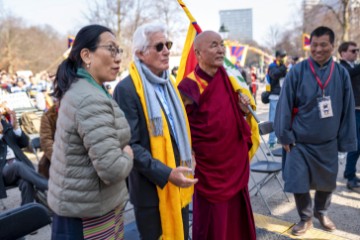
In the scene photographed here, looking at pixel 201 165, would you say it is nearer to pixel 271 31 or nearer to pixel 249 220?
pixel 249 220

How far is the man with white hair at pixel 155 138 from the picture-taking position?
1.98m

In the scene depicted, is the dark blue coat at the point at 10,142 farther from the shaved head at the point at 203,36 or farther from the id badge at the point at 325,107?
the id badge at the point at 325,107

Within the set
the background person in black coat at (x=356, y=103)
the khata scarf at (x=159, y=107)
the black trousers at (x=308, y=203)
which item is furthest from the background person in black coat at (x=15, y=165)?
the background person in black coat at (x=356, y=103)

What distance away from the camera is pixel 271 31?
5172 centimetres

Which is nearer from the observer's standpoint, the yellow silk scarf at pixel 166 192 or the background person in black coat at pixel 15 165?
the yellow silk scarf at pixel 166 192

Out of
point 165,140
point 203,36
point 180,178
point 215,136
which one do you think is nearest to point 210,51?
point 203,36

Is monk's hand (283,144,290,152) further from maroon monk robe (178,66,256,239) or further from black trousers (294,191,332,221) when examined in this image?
maroon monk robe (178,66,256,239)

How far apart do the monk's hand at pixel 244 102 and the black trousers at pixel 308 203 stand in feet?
3.97

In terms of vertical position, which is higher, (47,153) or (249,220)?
(47,153)

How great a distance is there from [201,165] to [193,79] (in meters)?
0.64

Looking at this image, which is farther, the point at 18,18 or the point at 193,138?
the point at 18,18

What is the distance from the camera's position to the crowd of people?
62.7 inches

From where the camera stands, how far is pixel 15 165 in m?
3.94

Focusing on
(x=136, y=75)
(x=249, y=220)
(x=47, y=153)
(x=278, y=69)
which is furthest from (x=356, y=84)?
(x=47, y=153)
